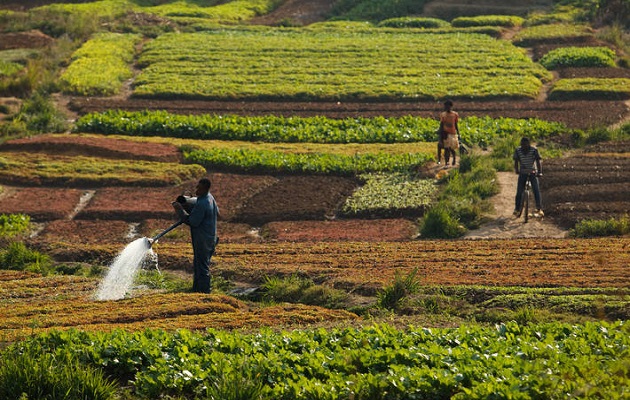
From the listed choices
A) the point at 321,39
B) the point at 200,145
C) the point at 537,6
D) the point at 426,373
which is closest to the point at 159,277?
the point at 426,373

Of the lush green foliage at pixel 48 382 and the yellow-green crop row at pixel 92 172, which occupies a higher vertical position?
the lush green foliage at pixel 48 382

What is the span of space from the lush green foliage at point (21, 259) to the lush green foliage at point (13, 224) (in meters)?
3.55

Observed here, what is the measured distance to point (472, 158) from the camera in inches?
1154

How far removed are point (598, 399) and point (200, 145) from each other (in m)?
23.9

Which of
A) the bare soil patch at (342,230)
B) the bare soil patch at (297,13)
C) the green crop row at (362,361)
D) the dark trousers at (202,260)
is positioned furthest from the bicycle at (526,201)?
the bare soil patch at (297,13)

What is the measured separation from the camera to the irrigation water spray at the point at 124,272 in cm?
1873

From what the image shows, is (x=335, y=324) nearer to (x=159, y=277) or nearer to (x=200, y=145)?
(x=159, y=277)

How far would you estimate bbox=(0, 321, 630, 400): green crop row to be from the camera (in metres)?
11.6

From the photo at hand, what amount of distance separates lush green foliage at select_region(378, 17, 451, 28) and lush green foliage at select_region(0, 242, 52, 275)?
36.3 meters

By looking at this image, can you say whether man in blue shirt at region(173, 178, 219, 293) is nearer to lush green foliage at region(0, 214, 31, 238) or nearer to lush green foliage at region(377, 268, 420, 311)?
lush green foliage at region(377, 268, 420, 311)

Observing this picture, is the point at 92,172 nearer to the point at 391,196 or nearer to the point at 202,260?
the point at 391,196

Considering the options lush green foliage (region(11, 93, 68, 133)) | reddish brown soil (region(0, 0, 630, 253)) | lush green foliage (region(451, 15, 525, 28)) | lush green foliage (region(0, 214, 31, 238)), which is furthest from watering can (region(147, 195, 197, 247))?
lush green foliage (region(451, 15, 525, 28))

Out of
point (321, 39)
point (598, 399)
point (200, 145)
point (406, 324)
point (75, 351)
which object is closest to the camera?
point (598, 399)

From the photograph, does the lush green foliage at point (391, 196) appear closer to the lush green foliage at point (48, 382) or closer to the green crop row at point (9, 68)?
the lush green foliage at point (48, 382)
